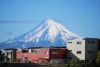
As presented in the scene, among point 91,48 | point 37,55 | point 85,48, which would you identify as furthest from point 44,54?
point 91,48


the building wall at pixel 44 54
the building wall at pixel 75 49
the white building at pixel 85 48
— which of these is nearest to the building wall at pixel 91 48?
the white building at pixel 85 48

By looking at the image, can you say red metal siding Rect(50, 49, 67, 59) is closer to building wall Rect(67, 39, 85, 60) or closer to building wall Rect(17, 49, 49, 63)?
building wall Rect(67, 39, 85, 60)

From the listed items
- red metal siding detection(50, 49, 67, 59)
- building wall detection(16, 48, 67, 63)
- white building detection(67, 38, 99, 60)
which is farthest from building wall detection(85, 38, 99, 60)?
building wall detection(16, 48, 67, 63)

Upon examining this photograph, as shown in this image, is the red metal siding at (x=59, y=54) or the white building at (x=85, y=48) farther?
the red metal siding at (x=59, y=54)

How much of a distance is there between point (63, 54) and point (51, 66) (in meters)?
12.8

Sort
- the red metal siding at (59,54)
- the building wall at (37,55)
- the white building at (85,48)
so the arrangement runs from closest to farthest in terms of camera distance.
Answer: the white building at (85,48), the red metal siding at (59,54), the building wall at (37,55)

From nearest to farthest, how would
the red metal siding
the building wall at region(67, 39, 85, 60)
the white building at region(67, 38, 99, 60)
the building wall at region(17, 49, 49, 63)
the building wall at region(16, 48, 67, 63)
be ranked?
the white building at region(67, 38, 99, 60) < the building wall at region(67, 39, 85, 60) < the building wall at region(16, 48, 67, 63) < the red metal siding < the building wall at region(17, 49, 49, 63)

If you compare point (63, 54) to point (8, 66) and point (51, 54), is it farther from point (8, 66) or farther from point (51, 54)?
point (8, 66)

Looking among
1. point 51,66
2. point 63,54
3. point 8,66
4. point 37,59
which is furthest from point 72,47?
point 8,66

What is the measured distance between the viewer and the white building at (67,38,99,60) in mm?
65238

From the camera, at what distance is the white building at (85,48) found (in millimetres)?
65238

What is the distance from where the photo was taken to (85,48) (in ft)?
213

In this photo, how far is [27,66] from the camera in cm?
5444

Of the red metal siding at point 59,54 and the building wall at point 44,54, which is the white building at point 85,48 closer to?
the red metal siding at point 59,54
